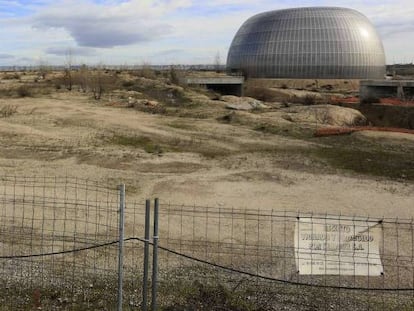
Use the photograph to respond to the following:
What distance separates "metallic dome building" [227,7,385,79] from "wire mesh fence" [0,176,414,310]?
294ft

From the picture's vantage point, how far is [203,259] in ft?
34.9

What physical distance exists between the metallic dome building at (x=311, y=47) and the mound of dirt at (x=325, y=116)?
195 ft

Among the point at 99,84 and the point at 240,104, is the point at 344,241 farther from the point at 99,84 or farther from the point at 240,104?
the point at 99,84

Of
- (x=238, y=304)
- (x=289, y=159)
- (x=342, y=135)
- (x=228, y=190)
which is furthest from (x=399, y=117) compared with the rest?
(x=238, y=304)

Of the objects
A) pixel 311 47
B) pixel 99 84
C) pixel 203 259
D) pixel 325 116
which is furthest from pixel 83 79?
pixel 311 47

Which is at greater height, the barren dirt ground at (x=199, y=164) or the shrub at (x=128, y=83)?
the shrub at (x=128, y=83)

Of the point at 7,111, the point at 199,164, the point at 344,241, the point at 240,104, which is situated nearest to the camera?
the point at 344,241

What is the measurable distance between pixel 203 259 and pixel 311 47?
95988mm

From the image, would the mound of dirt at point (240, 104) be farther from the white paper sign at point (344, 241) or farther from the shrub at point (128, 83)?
the white paper sign at point (344, 241)

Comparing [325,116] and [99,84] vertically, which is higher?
[99,84]

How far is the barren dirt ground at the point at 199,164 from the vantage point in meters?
16.5

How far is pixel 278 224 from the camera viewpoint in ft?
43.9

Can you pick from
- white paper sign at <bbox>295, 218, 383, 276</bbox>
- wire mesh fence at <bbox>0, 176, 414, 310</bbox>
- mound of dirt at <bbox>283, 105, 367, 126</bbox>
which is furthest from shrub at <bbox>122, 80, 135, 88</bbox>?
white paper sign at <bbox>295, 218, 383, 276</bbox>

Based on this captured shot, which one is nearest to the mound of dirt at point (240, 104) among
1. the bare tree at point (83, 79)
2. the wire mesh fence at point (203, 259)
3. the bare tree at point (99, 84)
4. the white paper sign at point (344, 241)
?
the bare tree at point (99, 84)
